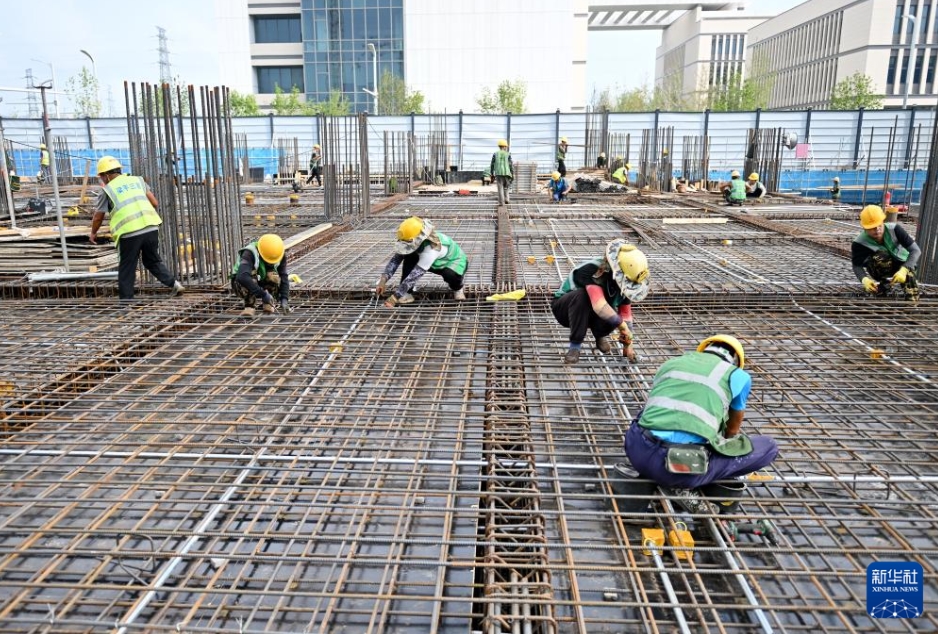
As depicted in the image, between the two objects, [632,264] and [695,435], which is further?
[632,264]

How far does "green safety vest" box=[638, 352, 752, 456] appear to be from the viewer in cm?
286

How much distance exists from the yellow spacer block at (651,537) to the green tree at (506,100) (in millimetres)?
38485

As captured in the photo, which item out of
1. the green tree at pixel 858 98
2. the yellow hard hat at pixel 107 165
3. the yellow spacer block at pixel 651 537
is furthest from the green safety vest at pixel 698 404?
the green tree at pixel 858 98

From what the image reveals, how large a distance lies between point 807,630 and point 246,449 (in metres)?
2.55

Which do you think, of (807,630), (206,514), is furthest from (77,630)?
(807,630)

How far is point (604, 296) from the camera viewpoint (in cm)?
450

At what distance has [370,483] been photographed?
125 inches

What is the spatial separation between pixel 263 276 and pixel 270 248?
418 millimetres

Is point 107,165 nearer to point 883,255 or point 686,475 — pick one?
point 686,475

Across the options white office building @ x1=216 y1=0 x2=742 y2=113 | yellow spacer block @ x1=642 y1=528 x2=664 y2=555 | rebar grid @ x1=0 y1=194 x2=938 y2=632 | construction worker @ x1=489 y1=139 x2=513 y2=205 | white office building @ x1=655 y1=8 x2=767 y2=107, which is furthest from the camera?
white office building @ x1=655 y1=8 x2=767 y2=107

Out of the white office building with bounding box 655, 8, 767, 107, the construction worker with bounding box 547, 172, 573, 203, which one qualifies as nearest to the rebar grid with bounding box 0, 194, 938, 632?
the construction worker with bounding box 547, 172, 573, 203

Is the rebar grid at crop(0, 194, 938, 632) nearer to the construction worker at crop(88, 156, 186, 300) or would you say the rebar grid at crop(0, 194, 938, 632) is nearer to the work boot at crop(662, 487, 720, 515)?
the work boot at crop(662, 487, 720, 515)

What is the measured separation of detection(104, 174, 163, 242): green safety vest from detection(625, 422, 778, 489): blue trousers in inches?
185

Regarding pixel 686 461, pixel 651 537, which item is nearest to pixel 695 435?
pixel 686 461
